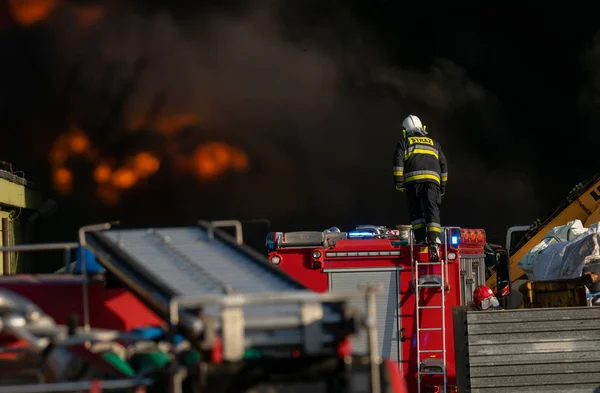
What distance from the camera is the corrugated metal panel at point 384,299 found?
10.8 m

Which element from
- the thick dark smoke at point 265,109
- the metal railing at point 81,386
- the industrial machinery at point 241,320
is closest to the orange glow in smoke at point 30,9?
the thick dark smoke at point 265,109

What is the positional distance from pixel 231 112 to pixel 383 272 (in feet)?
42.3

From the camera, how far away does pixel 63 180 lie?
22938 mm

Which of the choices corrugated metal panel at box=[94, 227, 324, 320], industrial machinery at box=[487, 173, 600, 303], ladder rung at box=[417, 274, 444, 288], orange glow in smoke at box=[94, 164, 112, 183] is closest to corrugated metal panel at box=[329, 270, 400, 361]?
ladder rung at box=[417, 274, 444, 288]

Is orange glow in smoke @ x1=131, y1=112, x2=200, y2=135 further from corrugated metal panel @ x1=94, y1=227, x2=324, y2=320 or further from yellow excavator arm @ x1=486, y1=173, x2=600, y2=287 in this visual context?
corrugated metal panel @ x1=94, y1=227, x2=324, y2=320

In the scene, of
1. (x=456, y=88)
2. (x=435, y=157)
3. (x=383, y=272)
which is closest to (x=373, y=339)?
(x=383, y=272)

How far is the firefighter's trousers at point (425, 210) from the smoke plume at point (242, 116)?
37.8 ft

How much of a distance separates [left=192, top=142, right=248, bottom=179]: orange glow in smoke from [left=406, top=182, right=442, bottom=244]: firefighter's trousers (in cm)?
1139

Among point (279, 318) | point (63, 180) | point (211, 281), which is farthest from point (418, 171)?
point (63, 180)

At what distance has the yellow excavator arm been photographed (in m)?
17.1

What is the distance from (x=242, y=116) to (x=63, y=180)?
4.31m

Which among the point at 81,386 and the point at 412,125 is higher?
the point at 412,125

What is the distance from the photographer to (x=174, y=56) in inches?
923

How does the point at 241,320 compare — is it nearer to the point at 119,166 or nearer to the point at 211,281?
the point at 211,281
